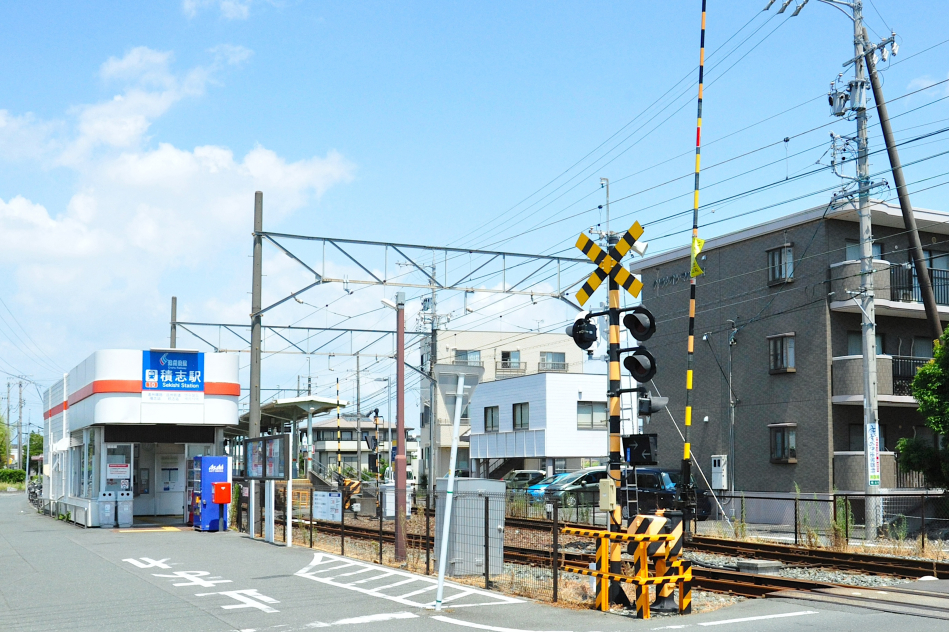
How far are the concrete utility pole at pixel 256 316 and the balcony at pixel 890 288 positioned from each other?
1785 centimetres

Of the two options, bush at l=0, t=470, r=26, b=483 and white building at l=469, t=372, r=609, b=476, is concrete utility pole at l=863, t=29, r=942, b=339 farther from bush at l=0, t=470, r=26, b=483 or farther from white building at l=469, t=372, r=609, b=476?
bush at l=0, t=470, r=26, b=483

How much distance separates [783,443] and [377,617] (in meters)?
23.3

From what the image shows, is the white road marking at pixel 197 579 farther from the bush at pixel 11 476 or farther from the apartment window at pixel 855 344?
the bush at pixel 11 476

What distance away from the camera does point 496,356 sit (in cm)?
7088

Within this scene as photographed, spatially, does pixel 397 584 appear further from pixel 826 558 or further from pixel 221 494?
pixel 221 494

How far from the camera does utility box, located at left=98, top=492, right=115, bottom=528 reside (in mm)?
27812

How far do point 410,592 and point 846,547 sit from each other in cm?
1086

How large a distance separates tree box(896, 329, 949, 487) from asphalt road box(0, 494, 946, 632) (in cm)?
1452

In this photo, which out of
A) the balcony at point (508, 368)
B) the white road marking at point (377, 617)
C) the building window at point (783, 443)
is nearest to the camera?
the white road marking at point (377, 617)

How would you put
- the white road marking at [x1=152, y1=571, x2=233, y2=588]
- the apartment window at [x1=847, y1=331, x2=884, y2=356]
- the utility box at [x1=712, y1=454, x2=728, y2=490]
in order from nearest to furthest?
1. the white road marking at [x1=152, y1=571, x2=233, y2=588]
2. the apartment window at [x1=847, y1=331, x2=884, y2=356]
3. the utility box at [x1=712, y1=454, x2=728, y2=490]

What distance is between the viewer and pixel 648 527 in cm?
1203

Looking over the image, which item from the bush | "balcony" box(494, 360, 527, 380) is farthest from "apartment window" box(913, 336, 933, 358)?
the bush

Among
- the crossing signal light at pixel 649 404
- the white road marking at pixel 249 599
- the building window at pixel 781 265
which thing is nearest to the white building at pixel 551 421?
the building window at pixel 781 265

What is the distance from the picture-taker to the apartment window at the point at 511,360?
70125 millimetres
